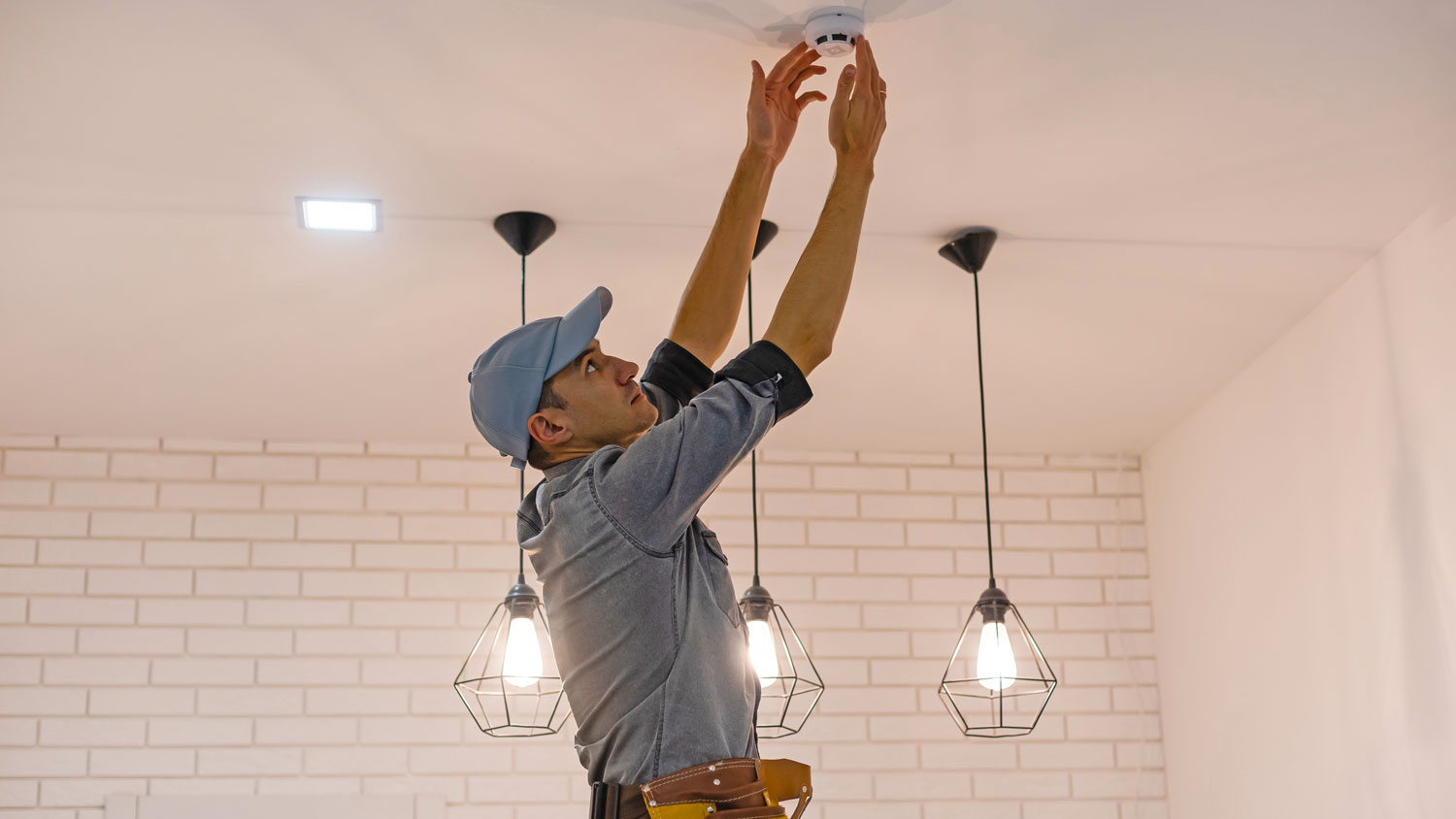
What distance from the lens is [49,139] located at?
→ 8.73ft

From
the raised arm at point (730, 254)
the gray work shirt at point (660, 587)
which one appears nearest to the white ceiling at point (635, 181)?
the raised arm at point (730, 254)

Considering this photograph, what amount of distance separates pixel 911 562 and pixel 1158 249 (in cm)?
164

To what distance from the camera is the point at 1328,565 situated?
11.7 feet

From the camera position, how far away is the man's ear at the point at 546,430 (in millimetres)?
1779

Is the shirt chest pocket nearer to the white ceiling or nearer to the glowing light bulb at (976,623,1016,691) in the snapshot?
the white ceiling

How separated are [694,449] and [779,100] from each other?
2.93ft

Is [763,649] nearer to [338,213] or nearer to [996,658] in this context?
[996,658]

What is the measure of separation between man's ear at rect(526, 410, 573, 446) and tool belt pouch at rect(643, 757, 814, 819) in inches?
17.4

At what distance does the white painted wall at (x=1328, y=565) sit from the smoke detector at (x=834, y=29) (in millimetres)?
1507

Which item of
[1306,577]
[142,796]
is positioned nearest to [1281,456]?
[1306,577]

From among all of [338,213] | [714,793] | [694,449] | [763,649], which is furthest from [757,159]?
[763,649]

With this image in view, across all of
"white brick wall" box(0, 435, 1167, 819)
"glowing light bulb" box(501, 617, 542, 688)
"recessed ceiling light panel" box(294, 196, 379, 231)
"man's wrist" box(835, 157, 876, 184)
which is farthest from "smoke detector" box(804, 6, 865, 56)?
"white brick wall" box(0, 435, 1167, 819)

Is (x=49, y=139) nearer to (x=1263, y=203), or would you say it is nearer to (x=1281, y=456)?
(x=1263, y=203)

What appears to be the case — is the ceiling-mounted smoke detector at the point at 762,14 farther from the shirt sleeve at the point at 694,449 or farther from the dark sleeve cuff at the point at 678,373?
the shirt sleeve at the point at 694,449
